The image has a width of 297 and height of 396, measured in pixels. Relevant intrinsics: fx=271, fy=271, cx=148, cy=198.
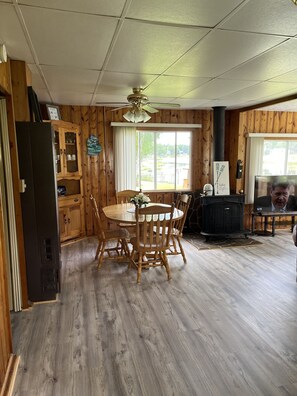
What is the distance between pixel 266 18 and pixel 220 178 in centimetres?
343

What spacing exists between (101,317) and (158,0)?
250 cm

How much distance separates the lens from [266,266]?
3.73m

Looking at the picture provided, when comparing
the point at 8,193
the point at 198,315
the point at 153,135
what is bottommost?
the point at 198,315

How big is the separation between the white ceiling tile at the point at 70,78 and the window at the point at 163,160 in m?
1.82

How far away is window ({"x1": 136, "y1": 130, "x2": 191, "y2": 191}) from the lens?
17.3 ft

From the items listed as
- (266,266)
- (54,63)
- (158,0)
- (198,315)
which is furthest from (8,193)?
(266,266)

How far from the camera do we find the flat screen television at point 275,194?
519cm

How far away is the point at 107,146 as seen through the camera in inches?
198

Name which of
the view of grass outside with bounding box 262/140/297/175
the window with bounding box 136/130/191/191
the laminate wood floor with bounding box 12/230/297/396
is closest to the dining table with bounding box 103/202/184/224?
the laminate wood floor with bounding box 12/230/297/396

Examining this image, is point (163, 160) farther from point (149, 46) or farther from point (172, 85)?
point (149, 46)

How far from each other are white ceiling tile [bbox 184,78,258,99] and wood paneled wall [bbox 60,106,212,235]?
1.17 m

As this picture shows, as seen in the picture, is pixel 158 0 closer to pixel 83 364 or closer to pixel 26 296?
pixel 83 364

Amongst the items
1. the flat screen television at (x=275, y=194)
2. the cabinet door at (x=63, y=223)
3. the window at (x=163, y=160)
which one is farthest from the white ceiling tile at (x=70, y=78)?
the flat screen television at (x=275, y=194)

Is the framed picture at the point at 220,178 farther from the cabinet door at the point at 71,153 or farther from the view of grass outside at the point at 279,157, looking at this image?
the cabinet door at the point at 71,153
